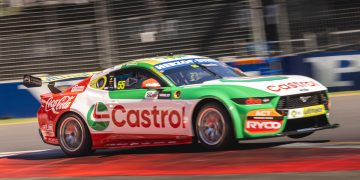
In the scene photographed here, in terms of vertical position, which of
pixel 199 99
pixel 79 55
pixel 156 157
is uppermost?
pixel 79 55

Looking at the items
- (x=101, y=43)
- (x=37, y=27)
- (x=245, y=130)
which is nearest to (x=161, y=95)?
(x=245, y=130)

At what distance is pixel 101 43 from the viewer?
17.9 m

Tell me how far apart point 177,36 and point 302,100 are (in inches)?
355

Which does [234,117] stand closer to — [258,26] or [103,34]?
[258,26]

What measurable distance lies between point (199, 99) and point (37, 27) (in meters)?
10.7

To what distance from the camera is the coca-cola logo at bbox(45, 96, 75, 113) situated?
10.4m

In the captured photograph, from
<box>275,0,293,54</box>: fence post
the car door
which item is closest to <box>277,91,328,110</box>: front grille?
the car door

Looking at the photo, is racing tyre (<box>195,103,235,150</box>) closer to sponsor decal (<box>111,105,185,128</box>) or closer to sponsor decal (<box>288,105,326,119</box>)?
sponsor decal (<box>111,105,185,128</box>)

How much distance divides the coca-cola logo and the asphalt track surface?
72cm

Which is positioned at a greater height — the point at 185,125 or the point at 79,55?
the point at 79,55

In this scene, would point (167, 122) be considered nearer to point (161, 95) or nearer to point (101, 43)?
point (161, 95)

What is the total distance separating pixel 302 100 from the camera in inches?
345

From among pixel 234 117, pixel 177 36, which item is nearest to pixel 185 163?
pixel 234 117

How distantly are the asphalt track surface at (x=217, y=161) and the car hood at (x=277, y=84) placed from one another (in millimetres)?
702
